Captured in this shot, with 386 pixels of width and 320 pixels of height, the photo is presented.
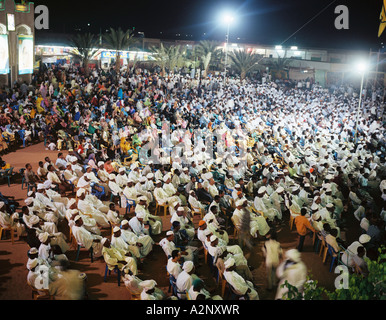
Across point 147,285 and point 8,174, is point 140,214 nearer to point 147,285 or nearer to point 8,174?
point 147,285

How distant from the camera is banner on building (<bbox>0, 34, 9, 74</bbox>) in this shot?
66.5ft

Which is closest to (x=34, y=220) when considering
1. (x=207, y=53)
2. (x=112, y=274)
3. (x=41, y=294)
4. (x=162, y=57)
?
(x=112, y=274)

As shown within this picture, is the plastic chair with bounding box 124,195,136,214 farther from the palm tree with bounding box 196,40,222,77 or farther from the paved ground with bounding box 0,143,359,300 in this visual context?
the palm tree with bounding box 196,40,222,77

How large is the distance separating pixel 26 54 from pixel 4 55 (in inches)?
104

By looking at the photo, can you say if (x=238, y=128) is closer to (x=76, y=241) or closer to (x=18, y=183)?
(x=18, y=183)

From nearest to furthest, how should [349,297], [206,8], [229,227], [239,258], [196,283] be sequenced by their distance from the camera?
1. [349,297]
2. [196,283]
3. [239,258]
4. [229,227]
5. [206,8]

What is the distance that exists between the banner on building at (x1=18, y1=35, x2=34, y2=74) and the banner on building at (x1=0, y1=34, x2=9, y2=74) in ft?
5.34

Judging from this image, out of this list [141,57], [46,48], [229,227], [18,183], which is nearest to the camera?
[229,227]

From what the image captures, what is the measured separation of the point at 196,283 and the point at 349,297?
8.10 ft

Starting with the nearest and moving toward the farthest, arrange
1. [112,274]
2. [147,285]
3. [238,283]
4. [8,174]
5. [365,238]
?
[147,285], [238,283], [112,274], [365,238], [8,174]

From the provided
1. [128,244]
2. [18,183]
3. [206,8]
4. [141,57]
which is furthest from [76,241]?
[206,8]

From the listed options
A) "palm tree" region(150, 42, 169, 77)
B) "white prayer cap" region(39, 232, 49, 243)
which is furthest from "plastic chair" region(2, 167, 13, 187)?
"palm tree" region(150, 42, 169, 77)

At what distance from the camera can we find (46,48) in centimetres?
3228

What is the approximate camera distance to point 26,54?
2306 cm
